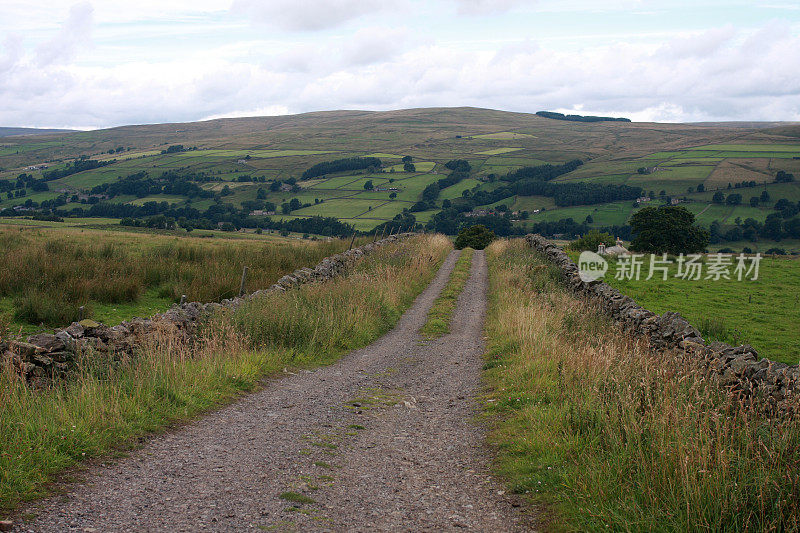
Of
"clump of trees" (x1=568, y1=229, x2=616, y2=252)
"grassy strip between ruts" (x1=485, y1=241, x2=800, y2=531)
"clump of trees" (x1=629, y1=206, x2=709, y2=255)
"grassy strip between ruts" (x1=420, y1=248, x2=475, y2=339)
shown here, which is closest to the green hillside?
"clump of trees" (x1=568, y1=229, x2=616, y2=252)

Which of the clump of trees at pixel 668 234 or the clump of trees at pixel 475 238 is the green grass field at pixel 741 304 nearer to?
the clump of trees at pixel 668 234

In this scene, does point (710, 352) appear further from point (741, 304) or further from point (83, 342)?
point (741, 304)

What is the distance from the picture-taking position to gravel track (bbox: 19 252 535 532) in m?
4.08

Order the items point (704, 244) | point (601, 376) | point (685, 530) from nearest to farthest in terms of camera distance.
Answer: point (685, 530) < point (601, 376) < point (704, 244)

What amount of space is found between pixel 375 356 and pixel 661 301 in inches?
431

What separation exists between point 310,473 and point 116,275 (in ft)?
42.5

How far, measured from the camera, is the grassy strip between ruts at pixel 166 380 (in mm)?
4742

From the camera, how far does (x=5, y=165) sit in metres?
158

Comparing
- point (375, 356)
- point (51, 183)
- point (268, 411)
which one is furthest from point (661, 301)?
point (51, 183)

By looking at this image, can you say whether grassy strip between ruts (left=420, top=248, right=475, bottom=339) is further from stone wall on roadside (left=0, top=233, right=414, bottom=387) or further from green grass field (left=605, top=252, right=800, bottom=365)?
green grass field (left=605, top=252, right=800, bottom=365)

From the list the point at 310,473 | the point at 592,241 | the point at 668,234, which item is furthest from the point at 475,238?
the point at 310,473

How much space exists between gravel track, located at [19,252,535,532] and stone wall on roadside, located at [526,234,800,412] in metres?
2.97

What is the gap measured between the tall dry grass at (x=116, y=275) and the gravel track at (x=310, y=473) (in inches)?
308

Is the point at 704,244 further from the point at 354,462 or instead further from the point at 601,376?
the point at 354,462
